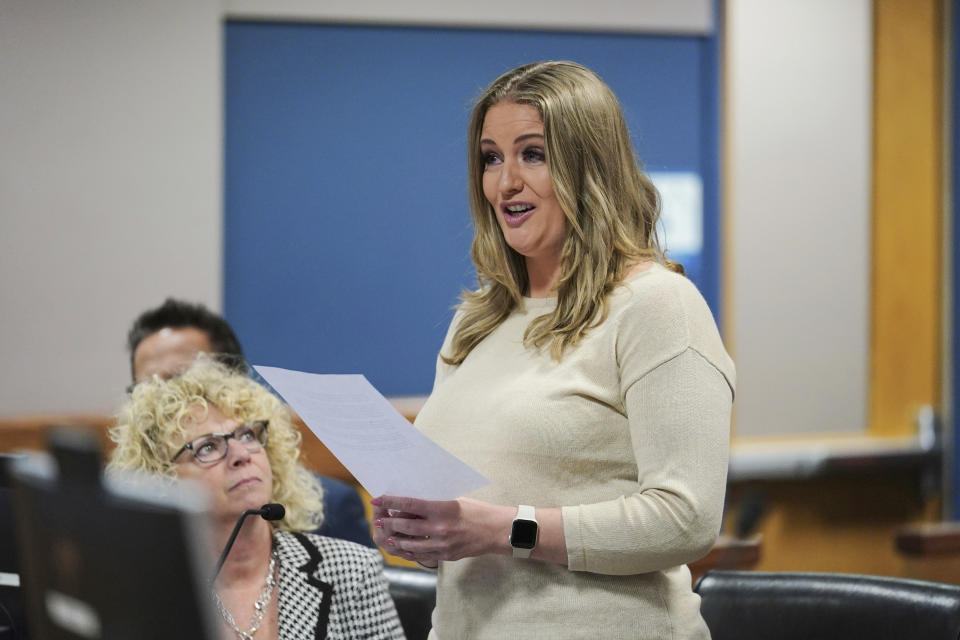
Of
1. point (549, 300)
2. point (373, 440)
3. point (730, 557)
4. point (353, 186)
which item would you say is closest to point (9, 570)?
point (373, 440)

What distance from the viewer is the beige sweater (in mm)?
1261

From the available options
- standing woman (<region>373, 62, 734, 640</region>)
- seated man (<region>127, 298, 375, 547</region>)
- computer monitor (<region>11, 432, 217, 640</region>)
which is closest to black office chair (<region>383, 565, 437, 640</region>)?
seated man (<region>127, 298, 375, 547</region>)

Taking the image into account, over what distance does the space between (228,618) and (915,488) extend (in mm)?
3193

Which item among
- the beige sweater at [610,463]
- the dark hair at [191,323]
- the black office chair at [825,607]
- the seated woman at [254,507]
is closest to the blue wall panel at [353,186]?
the dark hair at [191,323]

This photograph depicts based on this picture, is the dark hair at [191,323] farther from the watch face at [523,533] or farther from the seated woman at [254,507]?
the watch face at [523,533]

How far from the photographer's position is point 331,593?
1879 mm

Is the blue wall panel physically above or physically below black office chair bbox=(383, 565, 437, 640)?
above

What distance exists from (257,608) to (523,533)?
2.44 ft

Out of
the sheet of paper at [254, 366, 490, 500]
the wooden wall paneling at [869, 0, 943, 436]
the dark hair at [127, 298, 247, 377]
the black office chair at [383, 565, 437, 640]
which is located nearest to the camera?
the sheet of paper at [254, 366, 490, 500]

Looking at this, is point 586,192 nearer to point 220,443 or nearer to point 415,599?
point 220,443

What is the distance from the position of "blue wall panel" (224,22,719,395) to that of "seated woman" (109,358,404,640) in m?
1.52

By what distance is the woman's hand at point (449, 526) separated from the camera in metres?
1.25

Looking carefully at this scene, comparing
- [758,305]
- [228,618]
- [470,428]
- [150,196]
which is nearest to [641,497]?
[470,428]

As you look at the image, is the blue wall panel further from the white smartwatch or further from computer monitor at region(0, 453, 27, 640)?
the white smartwatch
